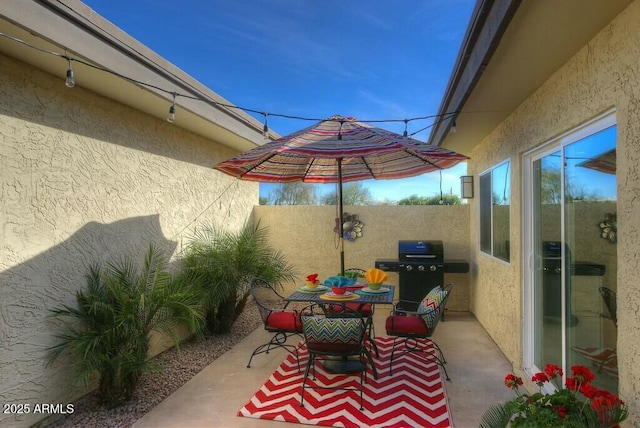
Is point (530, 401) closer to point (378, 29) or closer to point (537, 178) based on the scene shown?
point (537, 178)

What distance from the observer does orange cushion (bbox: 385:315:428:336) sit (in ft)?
15.6

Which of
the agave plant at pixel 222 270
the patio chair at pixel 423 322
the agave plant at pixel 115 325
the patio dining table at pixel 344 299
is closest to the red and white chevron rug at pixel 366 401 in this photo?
the patio dining table at pixel 344 299

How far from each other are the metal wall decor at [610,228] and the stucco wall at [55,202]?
5115mm

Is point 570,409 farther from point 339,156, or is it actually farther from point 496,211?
point 496,211

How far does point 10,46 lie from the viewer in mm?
3203

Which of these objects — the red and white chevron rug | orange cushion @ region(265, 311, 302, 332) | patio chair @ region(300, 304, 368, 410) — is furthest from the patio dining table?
patio chair @ region(300, 304, 368, 410)

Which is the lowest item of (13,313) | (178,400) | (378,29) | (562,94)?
(178,400)

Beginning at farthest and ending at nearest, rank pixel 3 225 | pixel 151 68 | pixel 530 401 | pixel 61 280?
pixel 151 68, pixel 61 280, pixel 3 225, pixel 530 401

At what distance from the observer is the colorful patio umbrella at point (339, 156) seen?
166 inches

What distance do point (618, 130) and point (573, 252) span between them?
135 cm

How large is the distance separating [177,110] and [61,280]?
8.35ft

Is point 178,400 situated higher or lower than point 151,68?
lower

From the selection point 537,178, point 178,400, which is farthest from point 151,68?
point 537,178

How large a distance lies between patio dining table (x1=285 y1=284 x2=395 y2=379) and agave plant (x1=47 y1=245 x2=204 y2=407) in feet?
4.73
